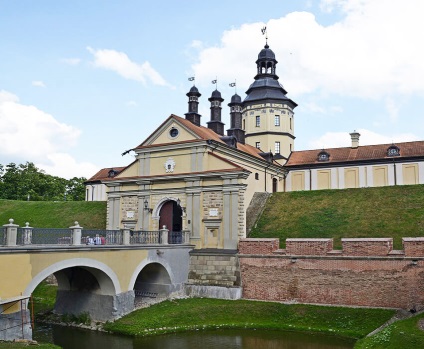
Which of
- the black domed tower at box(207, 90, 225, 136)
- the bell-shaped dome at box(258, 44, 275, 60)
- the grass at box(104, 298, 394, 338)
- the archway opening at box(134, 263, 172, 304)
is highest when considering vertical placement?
the bell-shaped dome at box(258, 44, 275, 60)

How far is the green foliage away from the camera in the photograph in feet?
172

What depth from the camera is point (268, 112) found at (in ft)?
130

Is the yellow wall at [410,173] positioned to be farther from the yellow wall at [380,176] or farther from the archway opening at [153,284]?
the archway opening at [153,284]

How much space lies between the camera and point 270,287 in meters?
Answer: 21.3

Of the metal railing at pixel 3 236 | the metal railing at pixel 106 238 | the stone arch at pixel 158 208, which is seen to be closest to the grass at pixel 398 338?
the metal railing at pixel 106 238

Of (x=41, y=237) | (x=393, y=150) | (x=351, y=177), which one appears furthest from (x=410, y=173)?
(x=41, y=237)

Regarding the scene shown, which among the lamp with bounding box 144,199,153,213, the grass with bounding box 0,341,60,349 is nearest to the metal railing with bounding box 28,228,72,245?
the grass with bounding box 0,341,60,349

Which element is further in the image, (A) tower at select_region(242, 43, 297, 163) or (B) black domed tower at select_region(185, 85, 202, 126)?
(A) tower at select_region(242, 43, 297, 163)

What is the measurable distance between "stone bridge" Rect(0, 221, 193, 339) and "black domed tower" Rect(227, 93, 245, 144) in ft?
41.9

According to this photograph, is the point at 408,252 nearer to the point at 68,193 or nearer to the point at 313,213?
the point at 313,213

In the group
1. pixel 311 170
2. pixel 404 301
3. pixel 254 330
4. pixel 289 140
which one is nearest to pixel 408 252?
pixel 404 301

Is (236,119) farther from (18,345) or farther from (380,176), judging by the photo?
(18,345)

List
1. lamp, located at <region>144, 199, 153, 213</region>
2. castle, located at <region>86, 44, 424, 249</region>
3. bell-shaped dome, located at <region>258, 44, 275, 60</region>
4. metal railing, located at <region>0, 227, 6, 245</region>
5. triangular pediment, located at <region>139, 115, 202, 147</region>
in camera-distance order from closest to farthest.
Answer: metal railing, located at <region>0, 227, 6, 245</region> → castle, located at <region>86, 44, 424, 249</region> → triangular pediment, located at <region>139, 115, 202, 147</region> → lamp, located at <region>144, 199, 153, 213</region> → bell-shaped dome, located at <region>258, 44, 275, 60</region>

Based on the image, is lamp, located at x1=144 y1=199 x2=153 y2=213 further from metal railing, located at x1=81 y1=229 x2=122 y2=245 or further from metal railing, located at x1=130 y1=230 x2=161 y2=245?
metal railing, located at x1=81 y1=229 x2=122 y2=245
